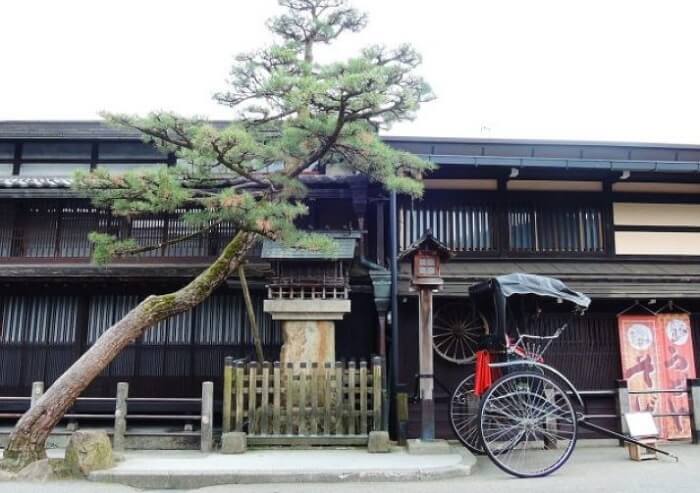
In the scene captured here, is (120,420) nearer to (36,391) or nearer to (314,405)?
(36,391)

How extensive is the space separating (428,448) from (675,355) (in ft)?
18.9

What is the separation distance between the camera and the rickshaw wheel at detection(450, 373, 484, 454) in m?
9.22

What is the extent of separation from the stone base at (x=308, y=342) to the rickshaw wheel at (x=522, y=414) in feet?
10.0

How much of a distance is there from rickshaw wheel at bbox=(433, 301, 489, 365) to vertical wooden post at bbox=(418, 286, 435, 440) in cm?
171

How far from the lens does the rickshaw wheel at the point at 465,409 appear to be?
30.2ft

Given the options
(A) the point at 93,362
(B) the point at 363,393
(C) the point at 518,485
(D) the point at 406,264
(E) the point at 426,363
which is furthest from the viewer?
(D) the point at 406,264

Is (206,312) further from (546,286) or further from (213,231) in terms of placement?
(546,286)

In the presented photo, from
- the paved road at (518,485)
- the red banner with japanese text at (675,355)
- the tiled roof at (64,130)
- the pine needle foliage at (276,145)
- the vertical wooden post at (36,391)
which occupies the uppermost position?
the tiled roof at (64,130)

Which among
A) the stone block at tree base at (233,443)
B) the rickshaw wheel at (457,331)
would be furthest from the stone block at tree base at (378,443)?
the rickshaw wheel at (457,331)

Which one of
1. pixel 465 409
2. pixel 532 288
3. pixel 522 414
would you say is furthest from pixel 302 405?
pixel 532 288

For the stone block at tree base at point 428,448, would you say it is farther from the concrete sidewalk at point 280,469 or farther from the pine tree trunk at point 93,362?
the pine tree trunk at point 93,362

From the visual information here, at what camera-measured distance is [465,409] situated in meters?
9.66

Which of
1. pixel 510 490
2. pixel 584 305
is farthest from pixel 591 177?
pixel 510 490

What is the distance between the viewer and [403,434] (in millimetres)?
8898
